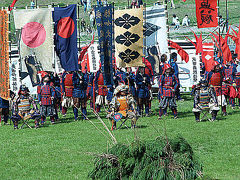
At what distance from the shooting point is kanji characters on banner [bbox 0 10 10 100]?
603 inches

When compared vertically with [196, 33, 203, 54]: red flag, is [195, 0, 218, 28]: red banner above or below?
above

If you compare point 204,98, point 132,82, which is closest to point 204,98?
point 204,98

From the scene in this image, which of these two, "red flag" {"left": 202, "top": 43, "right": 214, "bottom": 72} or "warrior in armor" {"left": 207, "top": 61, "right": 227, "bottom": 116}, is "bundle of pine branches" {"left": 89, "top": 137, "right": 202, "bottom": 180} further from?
"red flag" {"left": 202, "top": 43, "right": 214, "bottom": 72}

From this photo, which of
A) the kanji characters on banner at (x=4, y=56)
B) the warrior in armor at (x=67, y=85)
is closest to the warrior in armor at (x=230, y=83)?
the warrior in armor at (x=67, y=85)

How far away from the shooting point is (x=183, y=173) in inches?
263

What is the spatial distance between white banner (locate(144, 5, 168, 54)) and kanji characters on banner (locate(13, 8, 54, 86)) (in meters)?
3.66

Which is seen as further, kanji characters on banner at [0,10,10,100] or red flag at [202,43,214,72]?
red flag at [202,43,214,72]

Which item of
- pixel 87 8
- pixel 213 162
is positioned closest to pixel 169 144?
pixel 213 162

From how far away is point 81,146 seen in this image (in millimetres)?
11969

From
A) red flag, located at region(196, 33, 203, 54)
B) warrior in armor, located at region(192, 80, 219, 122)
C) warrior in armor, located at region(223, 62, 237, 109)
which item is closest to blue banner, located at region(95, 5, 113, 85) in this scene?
warrior in armor, located at region(192, 80, 219, 122)

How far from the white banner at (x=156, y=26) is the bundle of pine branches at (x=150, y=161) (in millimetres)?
10374

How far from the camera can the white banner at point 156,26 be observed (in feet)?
56.5

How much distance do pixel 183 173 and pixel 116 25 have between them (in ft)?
33.3

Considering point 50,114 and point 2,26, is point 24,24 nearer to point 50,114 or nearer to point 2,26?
point 2,26
